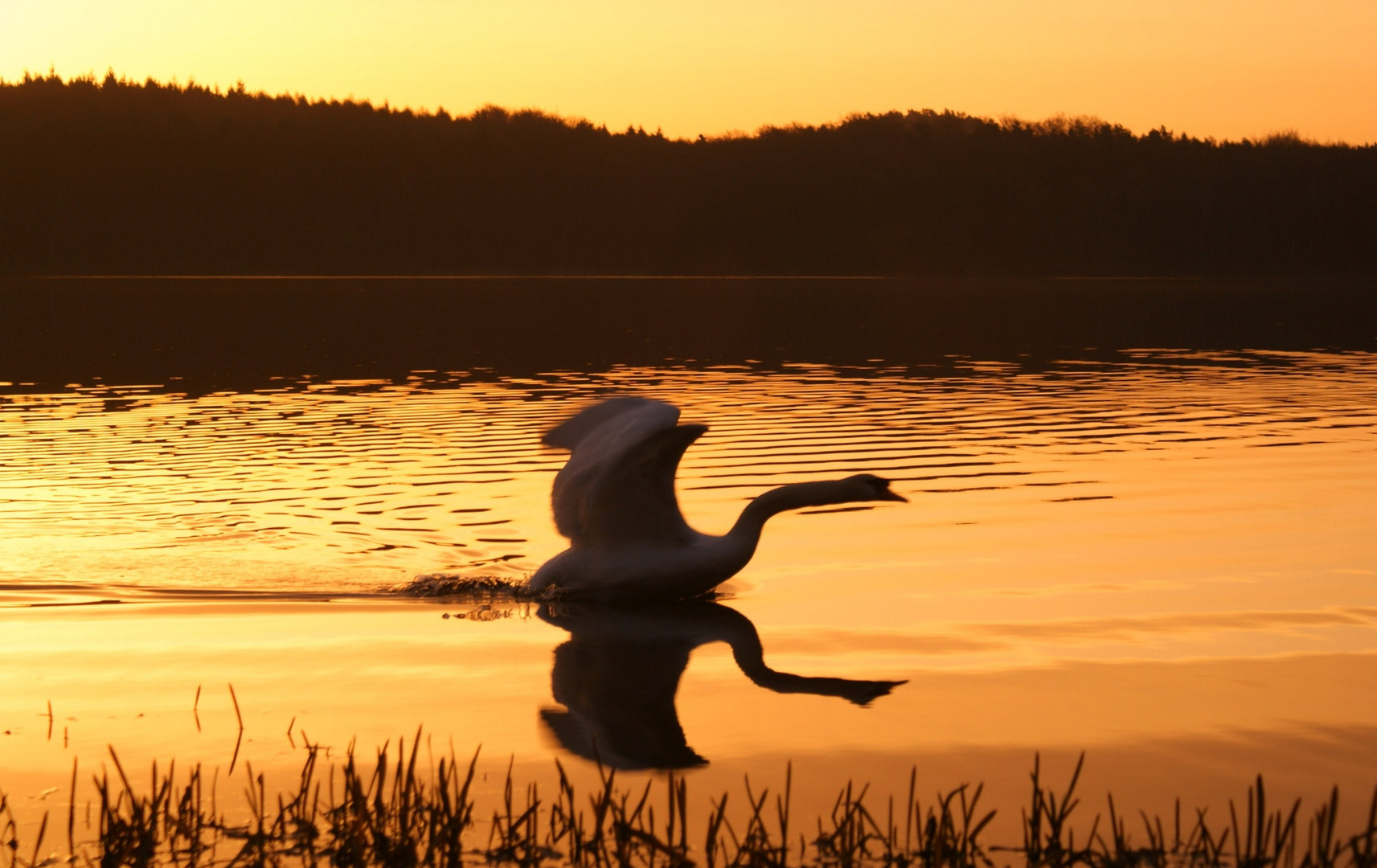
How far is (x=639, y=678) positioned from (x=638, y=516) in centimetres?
174

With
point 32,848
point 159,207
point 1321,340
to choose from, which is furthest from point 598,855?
point 159,207

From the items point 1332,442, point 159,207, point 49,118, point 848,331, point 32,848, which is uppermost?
point 49,118

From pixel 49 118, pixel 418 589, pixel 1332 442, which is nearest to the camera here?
pixel 418 589

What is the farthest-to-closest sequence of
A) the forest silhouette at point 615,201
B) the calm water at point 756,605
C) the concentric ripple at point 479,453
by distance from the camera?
the forest silhouette at point 615,201, the concentric ripple at point 479,453, the calm water at point 756,605

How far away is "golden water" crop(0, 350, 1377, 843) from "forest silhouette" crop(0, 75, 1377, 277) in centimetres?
10851

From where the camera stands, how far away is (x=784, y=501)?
1055 centimetres

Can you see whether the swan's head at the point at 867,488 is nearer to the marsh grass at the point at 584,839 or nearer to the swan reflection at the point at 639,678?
the swan reflection at the point at 639,678

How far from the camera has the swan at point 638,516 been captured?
10188mm

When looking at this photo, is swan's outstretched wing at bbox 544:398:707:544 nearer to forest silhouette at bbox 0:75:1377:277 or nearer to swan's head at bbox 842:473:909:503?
swan's head at bbox 842:473:909:503

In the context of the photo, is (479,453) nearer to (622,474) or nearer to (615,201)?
(622,474)

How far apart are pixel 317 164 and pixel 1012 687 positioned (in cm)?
14474

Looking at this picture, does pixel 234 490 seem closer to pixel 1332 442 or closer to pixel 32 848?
pixel 32 848

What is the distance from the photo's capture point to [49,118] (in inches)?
5655

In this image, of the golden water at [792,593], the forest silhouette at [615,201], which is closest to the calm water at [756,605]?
the golden water at [792,593]
